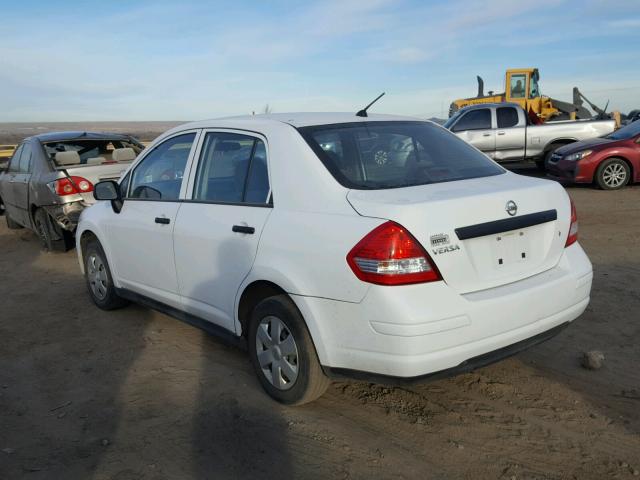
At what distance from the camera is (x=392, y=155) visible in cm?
379

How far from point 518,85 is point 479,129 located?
23.7 ft

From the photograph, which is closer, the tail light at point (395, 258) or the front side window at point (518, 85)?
the tail light at point (395, 258)

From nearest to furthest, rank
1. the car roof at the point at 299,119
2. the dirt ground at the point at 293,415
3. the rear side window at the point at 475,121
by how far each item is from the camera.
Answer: the dirt ground at the point at 293,415
the car roof at the point at 299,119
the rear side window at the point at 475,121

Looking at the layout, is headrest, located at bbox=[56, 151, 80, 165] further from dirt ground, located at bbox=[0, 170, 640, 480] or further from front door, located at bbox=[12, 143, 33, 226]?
dirt ground, located at bbox=[0, 170, 640, 480]

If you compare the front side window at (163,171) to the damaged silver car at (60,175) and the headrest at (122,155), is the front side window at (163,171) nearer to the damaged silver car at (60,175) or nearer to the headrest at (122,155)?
the damaged silver car at (60,175)

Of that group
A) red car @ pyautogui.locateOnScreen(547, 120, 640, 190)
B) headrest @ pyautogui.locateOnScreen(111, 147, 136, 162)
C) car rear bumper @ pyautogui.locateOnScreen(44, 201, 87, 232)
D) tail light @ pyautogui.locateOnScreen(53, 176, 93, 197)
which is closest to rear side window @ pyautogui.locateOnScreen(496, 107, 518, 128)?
red car @ pyautogui.locateOnScreen(547, 120, 640, 190)

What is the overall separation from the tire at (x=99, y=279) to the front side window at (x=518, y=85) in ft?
59.2

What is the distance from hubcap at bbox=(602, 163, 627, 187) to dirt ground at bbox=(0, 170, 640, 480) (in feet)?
23.9

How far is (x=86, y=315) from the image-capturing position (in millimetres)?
5805

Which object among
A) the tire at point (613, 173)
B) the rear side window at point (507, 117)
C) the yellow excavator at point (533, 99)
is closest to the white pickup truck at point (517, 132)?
the rear side window at point (507, 117)

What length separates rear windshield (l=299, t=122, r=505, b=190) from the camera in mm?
3520


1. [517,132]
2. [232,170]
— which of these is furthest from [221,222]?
[517,132]

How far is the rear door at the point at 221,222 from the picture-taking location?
3744mm

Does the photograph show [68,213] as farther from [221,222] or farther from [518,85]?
[518,85]
